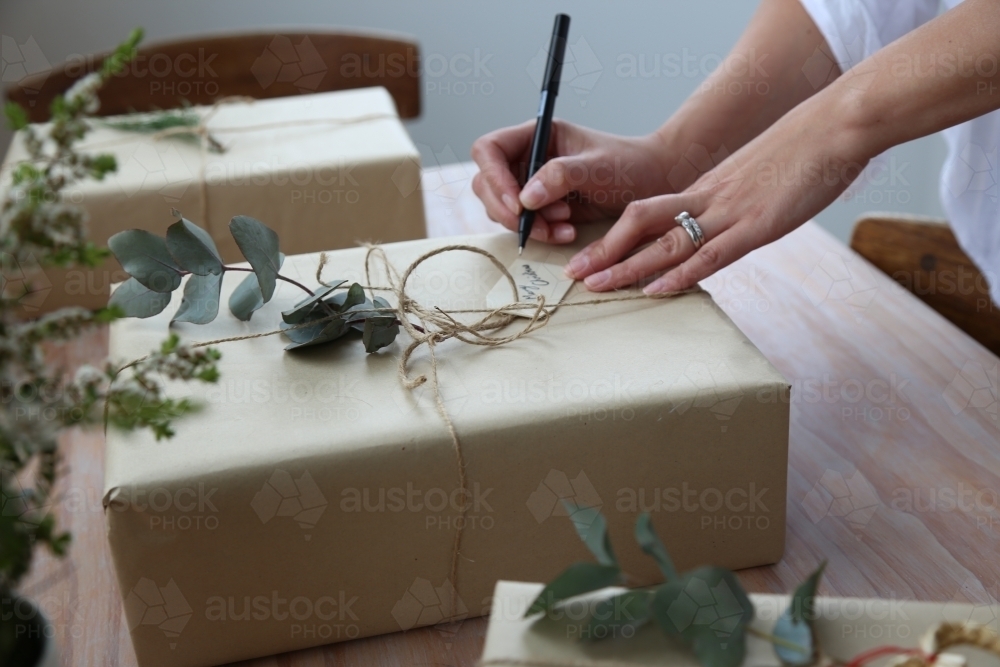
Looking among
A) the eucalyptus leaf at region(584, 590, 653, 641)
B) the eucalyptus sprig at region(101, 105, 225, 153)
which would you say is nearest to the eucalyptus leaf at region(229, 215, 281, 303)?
the eucalyptus leaf at region(584, 590, 653, 641)

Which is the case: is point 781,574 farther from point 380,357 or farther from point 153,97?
point 153,97

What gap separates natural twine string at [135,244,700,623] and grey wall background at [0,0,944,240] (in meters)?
1.67

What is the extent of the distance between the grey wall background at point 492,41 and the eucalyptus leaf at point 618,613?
2.03 m

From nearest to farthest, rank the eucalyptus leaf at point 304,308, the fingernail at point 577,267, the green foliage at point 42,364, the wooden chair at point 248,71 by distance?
the green foliage at point 42,364
the eucalyptus leaf at point 304,308
the fingernail at point 577,267
the wooden chair at point 248,71

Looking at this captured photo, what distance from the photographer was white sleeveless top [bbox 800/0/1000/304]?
932 millimetres

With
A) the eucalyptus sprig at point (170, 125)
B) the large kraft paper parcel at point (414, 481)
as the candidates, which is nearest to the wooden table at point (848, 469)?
the large kraft paper parcel at point (414, 481)

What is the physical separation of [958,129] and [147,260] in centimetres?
78

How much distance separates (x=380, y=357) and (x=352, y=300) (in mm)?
46

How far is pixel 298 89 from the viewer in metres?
1.66

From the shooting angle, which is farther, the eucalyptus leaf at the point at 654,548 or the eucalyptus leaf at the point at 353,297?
the eucalyptus leaf at the point at 353,297

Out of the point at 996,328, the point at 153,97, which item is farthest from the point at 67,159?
the point at 153,97

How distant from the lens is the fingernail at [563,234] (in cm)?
81

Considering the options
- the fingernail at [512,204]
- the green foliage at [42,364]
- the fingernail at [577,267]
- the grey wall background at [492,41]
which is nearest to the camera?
the green foliage at [42,364]

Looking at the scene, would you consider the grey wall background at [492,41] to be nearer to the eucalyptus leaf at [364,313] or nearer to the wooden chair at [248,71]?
the wooden chair at [248,71]
